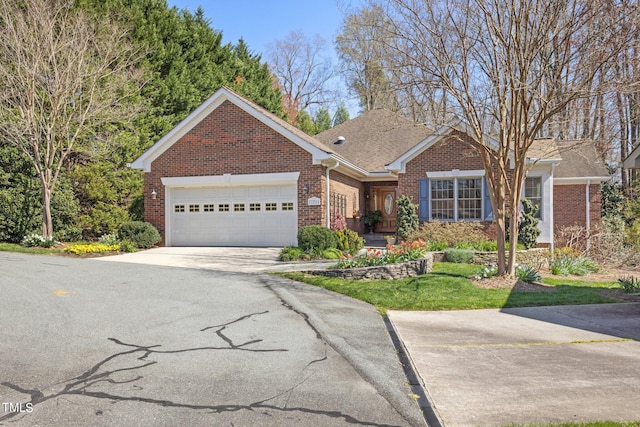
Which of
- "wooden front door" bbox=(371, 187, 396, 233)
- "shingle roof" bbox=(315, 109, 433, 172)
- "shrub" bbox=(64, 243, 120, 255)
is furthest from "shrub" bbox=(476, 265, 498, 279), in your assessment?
"wooden front door" bbox=(371, 187, 396, 233)

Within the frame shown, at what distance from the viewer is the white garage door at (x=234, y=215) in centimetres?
1827

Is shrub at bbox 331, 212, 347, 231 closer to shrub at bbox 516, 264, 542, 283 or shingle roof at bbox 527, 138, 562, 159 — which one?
shingle roof at bbox 527, 138, 562, 159

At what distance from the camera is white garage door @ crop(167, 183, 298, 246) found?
18266mm

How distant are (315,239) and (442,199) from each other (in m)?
6.01

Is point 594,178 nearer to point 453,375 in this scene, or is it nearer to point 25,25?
point 453,375

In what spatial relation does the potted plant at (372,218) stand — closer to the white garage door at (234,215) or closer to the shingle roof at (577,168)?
the white garage door at (234,215)

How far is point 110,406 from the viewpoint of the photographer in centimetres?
397

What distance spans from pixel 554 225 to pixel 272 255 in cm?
1122

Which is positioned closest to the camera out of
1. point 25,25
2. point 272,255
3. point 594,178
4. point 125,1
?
point 272,255

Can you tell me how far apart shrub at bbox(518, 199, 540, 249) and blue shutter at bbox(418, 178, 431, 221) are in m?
3.41

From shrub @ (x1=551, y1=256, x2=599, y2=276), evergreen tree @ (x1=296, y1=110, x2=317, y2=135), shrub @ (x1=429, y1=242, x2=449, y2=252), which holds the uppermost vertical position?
evergreen tree @ (x1=296, y1=110, x2=317, y2=135)

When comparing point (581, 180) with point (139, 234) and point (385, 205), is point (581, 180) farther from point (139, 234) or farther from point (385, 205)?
point (139, 234)

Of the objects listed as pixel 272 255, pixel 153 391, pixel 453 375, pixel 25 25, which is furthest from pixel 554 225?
pixel 25 25

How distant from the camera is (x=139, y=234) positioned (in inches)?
705
